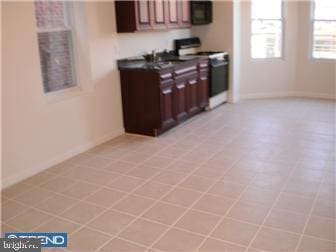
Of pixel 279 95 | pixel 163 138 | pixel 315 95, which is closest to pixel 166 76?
pixel 163 138

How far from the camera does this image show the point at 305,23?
6.50 m

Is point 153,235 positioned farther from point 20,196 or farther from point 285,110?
point 285,110

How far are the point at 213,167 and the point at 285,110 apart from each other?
2.61 metres

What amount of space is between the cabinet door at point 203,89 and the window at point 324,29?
2211mm

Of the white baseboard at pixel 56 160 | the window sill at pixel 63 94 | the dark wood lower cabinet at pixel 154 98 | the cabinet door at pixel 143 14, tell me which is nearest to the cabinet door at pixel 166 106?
the dark wood lower cabinet at pixel 154 98

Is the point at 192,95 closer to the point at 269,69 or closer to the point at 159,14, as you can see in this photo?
the point at 159,14

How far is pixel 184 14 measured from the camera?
19.0 feet

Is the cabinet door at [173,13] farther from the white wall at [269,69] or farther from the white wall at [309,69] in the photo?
the white wall at [309,69]

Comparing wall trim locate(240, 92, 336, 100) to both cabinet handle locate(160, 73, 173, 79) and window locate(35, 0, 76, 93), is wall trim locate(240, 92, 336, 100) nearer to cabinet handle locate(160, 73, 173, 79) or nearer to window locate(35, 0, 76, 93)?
cabinet handle locate(160, 73, 173, 79)

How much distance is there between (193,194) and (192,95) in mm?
2458

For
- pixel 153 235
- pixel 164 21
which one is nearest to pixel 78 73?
pixel 164 21

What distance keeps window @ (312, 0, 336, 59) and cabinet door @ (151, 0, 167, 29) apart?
2.85 m

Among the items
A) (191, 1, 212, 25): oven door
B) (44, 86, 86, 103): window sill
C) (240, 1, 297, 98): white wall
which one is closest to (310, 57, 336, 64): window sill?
(240, 1, 297, 98): white wall

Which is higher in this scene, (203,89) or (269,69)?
(269,69)
